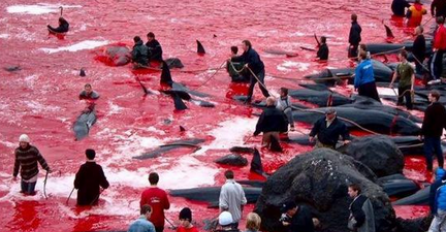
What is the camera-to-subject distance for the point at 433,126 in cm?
1686

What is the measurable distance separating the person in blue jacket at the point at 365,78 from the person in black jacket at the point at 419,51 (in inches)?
160

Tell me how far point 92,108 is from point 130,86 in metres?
2.79

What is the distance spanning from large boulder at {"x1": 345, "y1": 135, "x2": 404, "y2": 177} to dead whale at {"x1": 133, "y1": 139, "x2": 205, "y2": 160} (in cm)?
445

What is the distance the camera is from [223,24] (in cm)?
3434

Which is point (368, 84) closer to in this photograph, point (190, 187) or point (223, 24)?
point (190, 187)

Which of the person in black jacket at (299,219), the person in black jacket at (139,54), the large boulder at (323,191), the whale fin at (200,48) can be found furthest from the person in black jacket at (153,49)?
the person in black jacket at (299,219)

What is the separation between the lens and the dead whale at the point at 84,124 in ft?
69.1

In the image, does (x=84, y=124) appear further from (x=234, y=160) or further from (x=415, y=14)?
(x=415, y=14)

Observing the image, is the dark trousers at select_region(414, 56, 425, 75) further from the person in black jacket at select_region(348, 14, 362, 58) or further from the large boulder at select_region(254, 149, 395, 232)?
the large boulder at select_region(254, 149, 395, 232)

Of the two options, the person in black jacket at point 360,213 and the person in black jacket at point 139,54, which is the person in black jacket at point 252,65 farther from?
the person in black jacket at point 360,213

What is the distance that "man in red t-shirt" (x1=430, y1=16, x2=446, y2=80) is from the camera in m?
24.2

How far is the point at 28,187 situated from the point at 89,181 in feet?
5.74

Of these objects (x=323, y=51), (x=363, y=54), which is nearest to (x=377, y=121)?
(x=363, y=54)

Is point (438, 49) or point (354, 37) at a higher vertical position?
point (438, 49)
